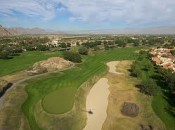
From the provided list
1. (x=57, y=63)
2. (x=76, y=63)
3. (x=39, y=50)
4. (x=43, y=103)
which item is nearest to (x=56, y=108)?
(x=43, y=103)

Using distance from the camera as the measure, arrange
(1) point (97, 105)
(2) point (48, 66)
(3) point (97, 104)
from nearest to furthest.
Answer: (1) point (97, 105) → (3) point (97, 104) → (2) point (48, 66)

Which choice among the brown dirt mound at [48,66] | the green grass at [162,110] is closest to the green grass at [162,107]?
the green grass at [162,110]

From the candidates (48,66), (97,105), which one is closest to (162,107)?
(97,105)

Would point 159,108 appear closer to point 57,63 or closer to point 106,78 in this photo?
point 106,78

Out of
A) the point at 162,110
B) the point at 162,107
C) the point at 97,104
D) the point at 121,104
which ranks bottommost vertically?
the point at 97,104

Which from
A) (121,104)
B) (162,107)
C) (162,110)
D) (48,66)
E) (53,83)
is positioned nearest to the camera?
(162,110)

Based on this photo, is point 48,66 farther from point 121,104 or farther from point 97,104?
point 121,104

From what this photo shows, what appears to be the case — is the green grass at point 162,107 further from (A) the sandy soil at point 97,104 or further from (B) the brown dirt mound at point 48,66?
(B) the brown dirt mound at point 48,66

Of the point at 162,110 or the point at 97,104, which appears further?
the point at 97,104
